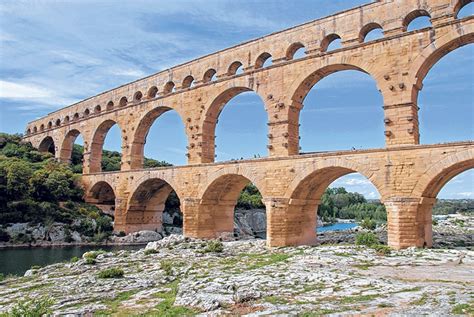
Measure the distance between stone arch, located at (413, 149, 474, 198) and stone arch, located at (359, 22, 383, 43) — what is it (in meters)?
7.57

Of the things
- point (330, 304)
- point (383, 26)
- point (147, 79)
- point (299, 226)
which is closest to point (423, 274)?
point (330, 304)

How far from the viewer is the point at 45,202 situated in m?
31.7

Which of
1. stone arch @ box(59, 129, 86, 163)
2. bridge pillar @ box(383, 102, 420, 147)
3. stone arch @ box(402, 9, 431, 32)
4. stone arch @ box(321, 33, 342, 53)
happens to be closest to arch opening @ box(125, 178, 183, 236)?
stone arch @ box(59, 129, 86, 163)

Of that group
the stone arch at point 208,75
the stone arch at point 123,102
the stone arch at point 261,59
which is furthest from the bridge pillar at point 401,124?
the stone arch at point 123,102

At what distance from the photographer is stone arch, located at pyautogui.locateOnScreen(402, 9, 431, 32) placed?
18.9 m

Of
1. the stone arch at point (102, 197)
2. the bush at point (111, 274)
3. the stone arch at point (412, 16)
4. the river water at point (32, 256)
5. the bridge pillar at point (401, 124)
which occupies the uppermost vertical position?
the stone arch at point (412, 16)

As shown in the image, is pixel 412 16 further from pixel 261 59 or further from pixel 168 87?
pixel 168 87

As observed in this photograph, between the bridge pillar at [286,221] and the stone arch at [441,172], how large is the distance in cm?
602

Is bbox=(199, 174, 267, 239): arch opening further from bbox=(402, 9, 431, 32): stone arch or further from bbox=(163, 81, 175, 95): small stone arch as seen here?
bbox=(402, 9, 431, 32): stone arch

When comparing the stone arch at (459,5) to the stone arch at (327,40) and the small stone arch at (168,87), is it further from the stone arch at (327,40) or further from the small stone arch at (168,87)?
the small stone arch at (168,87)

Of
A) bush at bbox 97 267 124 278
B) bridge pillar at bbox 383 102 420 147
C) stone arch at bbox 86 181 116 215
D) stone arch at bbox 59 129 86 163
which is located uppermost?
stone arch at bbox 59 129 86 163

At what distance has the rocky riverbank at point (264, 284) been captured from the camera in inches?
338

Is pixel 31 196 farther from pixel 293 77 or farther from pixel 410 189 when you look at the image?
pixel 410 189

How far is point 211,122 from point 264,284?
16.9 m
